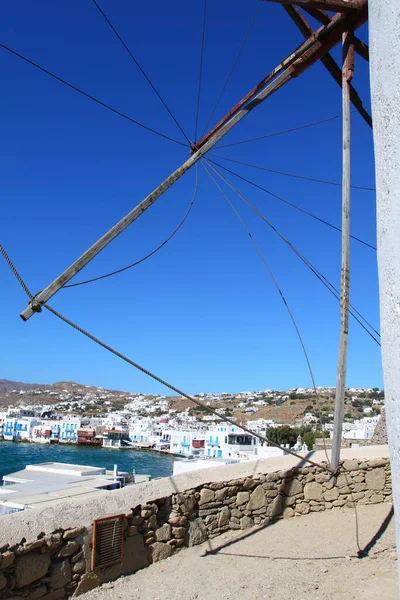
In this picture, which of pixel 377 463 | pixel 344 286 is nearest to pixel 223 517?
pixel 377 463

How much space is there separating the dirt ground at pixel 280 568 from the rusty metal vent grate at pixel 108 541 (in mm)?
199

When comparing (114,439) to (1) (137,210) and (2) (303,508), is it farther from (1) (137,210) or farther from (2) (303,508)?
(1) (137,210)

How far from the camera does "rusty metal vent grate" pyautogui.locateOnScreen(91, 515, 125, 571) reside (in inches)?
163

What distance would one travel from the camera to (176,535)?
493 centimetres

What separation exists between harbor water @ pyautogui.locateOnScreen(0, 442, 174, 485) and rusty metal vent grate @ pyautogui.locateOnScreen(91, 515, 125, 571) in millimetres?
49483

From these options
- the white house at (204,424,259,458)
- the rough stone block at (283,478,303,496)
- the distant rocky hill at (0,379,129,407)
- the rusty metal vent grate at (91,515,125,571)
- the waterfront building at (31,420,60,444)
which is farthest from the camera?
the distant rocky hill at (0,379,129,407)

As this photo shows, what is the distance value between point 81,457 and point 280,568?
66.0 m

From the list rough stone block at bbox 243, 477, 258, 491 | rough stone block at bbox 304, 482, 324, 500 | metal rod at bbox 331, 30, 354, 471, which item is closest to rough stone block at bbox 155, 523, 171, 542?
rough stone block at bbox 243, 477, 258, 491

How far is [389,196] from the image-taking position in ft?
3.77

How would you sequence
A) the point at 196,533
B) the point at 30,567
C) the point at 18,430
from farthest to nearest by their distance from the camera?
1. the point at 18,430
2. the point at 196,533
3. the point at 30,567

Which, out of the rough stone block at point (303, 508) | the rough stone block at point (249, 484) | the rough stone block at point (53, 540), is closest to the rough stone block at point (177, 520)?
the rough stone block at point (249, 484)

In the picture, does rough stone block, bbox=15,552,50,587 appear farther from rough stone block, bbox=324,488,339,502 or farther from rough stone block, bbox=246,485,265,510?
rough stone block, bbox=324,488,339,502

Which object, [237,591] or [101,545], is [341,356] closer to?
[237,591]

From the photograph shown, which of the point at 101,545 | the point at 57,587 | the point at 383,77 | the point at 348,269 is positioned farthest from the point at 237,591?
the point at 383,77
